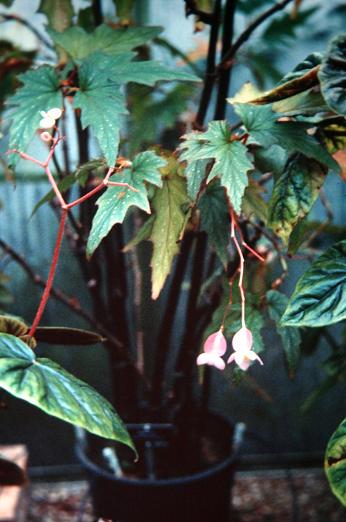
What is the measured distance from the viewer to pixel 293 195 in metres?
0.81

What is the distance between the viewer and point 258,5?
1.48 metres

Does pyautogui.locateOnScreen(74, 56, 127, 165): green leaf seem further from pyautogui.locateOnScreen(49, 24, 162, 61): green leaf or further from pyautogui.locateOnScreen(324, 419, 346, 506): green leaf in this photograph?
pyautogui.locateOnScreen(324, 419, 346, 506): green leaf

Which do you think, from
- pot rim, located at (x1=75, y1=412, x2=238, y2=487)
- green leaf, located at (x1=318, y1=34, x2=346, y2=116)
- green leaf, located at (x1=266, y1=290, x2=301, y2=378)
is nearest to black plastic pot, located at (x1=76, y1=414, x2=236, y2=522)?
pot rim, located at (x1=75, y1=412, x2=238, y2=487)

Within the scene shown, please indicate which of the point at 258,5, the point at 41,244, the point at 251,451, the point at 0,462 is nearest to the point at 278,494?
the point at 251,451

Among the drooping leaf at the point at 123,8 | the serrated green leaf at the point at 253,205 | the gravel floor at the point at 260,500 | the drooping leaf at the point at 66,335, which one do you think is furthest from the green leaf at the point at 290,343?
the gravel floor at the point at 260,500

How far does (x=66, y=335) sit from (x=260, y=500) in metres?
1.13

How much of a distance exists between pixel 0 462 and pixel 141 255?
2.63ft

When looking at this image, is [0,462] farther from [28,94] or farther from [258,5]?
[258,5]

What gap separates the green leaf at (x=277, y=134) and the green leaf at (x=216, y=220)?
103 millimetres

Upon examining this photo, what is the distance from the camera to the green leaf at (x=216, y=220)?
0.85 m

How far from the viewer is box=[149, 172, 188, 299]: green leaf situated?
0.81m

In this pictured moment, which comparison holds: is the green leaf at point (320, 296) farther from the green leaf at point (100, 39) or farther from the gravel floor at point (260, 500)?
the gravel floor at point (260, 500)

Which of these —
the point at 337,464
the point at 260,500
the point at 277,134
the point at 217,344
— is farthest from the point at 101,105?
the point at 260,500

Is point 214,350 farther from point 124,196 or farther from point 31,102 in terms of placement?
point 31,102
